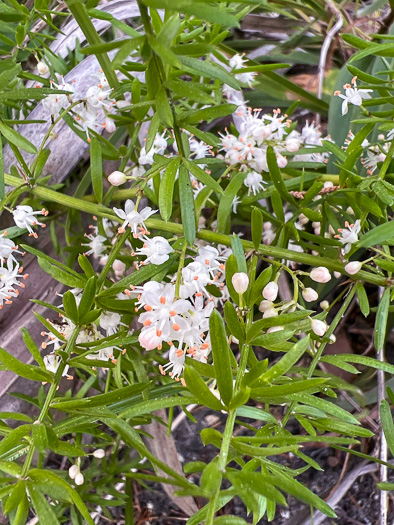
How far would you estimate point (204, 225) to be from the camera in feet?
3.80

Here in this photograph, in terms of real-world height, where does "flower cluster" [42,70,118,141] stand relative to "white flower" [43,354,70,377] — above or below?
above

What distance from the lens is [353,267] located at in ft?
2.59

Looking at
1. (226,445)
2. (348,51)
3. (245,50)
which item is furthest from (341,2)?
(226,445)

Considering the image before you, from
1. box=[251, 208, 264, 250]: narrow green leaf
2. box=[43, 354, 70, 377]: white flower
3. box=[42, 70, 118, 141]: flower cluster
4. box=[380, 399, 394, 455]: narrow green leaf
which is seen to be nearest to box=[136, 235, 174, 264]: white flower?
box=[251, 208, 264, 250]: narrow green leaf

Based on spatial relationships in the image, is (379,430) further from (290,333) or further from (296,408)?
(290,333)

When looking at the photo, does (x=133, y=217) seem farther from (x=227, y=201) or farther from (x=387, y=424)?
(x=387, y=424)

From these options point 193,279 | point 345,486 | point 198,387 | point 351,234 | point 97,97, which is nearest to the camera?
point 198,387

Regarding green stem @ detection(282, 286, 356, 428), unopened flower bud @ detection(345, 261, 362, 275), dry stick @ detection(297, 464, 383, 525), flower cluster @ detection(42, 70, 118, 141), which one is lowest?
dry stick @ detection(297, 464, 383, 525)

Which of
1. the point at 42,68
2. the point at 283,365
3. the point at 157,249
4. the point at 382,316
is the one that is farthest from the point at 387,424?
the point at 42,68

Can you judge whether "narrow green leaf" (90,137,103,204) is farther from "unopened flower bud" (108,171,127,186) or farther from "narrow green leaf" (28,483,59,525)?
"narrow green leaf" (28,483,59,525)

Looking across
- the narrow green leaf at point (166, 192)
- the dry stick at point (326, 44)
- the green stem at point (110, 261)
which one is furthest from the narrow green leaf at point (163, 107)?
the dry stick at point (326, 44)

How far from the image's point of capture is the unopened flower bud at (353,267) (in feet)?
2.58

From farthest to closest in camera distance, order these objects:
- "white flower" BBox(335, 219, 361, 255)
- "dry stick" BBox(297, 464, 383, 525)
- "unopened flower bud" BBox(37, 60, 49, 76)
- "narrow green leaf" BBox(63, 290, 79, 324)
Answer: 1. "dry stick" BBox(297, 464, 383, 525)
2. "unopened flower bud" BBox(37, 60, 49, 76)
3. "white flower" BBox(335, 219, 361, 255)
4. "narrow green leaf" BBox(63, 290, 79, 324)

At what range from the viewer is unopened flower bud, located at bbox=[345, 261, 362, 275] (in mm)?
787
